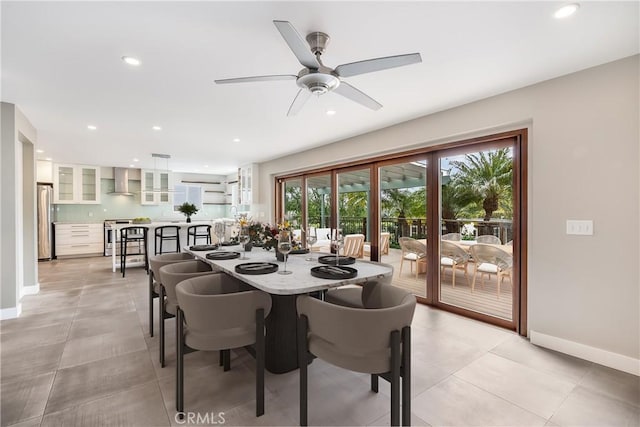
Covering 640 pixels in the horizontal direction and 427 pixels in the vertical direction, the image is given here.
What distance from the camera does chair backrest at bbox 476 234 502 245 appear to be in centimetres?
333

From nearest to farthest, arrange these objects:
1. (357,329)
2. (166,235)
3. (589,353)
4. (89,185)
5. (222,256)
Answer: (357,329) < (589,353) < (222,256) < (166,235) < (89,185)

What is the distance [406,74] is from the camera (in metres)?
2.58

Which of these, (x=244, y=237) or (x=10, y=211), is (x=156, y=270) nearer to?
(x=244, y=237)

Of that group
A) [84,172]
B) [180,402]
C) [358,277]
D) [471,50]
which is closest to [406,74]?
[471,50]

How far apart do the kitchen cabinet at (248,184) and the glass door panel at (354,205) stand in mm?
2779

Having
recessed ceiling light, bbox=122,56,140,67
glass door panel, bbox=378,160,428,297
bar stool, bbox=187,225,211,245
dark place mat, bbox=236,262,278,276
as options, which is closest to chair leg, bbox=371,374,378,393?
dark place mat, bbox=236,262,278,276

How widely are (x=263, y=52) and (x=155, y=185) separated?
7872 mm

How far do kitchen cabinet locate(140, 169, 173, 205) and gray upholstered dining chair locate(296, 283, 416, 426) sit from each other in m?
8.17

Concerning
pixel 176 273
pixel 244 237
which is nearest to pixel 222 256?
pixel 244 237

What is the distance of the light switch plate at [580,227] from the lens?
247cm

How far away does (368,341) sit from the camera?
1432 mm

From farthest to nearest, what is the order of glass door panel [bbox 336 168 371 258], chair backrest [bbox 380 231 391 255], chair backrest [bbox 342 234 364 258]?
chair backrest [bbox 342 234 364 258]
glass door panel [bbox 336 168 371 258]
chair backrest [bbox 380 231 391 255]

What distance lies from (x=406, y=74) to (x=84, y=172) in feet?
29.0

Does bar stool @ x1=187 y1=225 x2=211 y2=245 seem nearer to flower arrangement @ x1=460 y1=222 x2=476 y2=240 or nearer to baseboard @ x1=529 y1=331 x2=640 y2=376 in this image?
flower arrangement @ x1=460 y1=222 x2=476 y2=240
